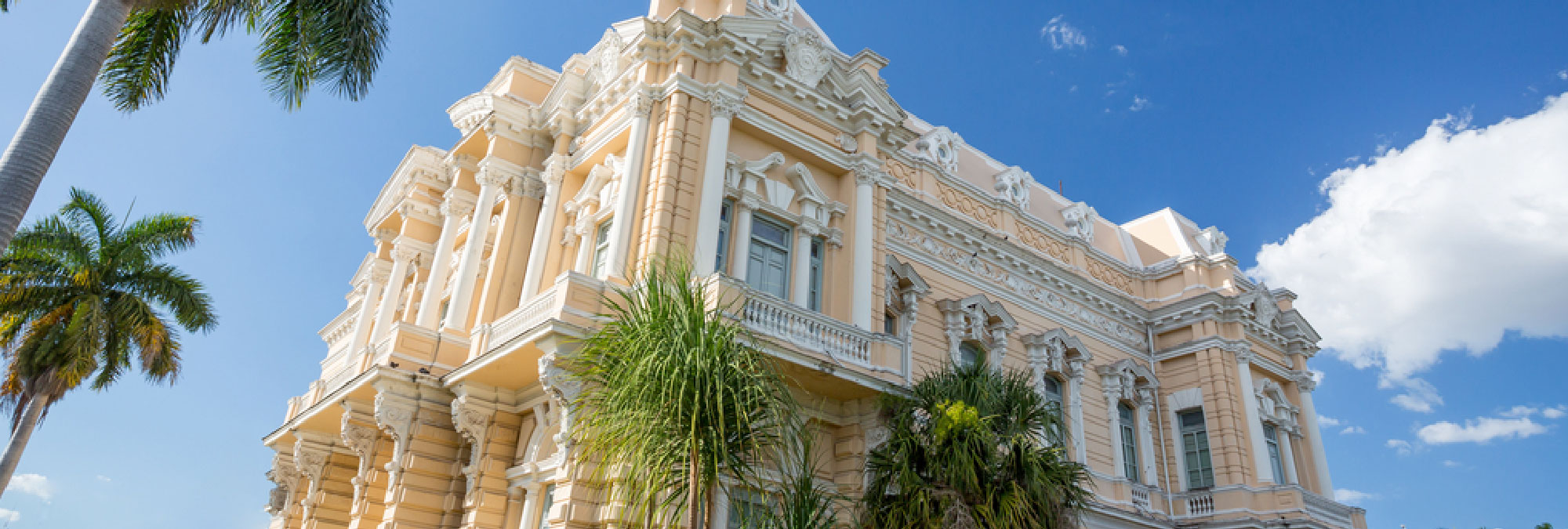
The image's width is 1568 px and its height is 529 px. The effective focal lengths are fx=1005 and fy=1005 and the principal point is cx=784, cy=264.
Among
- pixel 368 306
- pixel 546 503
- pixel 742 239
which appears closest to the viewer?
pixel 546 503

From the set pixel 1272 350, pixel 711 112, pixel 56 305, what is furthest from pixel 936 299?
A: pixel 56 305

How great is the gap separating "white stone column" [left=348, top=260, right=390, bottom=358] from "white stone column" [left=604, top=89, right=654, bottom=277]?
6759mm

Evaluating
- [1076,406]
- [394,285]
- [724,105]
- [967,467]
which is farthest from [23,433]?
[1076,406]

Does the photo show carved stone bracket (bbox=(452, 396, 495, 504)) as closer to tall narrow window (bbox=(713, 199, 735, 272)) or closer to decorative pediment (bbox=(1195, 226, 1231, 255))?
tall narrow window (bbox=(713, 199, 735, 272))

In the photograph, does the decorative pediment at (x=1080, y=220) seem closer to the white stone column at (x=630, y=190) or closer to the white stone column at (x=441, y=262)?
the white stone column at (x=630, y=190)

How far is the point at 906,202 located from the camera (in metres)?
18.4

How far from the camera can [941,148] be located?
21.1 metres

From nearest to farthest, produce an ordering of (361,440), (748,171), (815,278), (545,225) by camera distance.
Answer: (748,171) < (815,278) < (361,440) < (545,225)

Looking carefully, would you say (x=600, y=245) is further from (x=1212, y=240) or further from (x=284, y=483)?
(x=1212, y=240)

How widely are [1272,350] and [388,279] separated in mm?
19452

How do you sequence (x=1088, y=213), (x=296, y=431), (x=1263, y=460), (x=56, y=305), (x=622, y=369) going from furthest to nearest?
(x=1088, y=213) → (x=1263, y=460) → (x=56, y=305) → (x=296, y=431) → (x=622, y=369)

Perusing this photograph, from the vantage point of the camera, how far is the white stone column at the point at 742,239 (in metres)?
13.0

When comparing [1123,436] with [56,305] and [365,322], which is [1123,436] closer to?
[365,322]

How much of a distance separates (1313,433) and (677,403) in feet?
64.7
